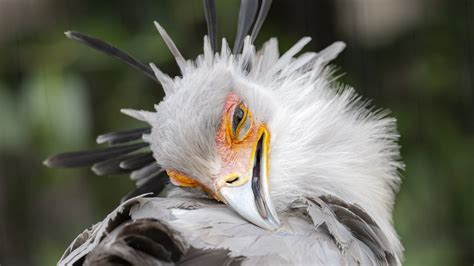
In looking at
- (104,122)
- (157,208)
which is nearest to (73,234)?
(104,122)

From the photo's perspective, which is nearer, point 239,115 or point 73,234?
point 239,115

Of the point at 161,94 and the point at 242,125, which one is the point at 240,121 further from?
the point at 161,94

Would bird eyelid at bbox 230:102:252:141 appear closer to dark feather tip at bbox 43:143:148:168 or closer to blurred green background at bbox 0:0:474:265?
dark feather tip at bbox 43:143:148:168

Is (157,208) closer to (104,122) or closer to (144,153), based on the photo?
(144,153)

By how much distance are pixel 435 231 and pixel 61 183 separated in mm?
1306

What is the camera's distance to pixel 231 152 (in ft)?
4.07

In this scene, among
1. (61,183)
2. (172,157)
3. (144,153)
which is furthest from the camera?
(61,183)

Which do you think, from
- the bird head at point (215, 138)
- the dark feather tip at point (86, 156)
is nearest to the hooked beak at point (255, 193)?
the bird head at point (215, 138)

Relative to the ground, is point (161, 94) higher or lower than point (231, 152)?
lower

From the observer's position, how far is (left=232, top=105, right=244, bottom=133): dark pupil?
128 cm

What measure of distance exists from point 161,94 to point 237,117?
1263mm

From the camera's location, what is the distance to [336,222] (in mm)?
1109

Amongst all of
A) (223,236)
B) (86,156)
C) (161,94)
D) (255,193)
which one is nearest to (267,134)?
(255,193)

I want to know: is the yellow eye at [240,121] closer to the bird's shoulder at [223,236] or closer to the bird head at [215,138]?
the bird head at [215,138]
